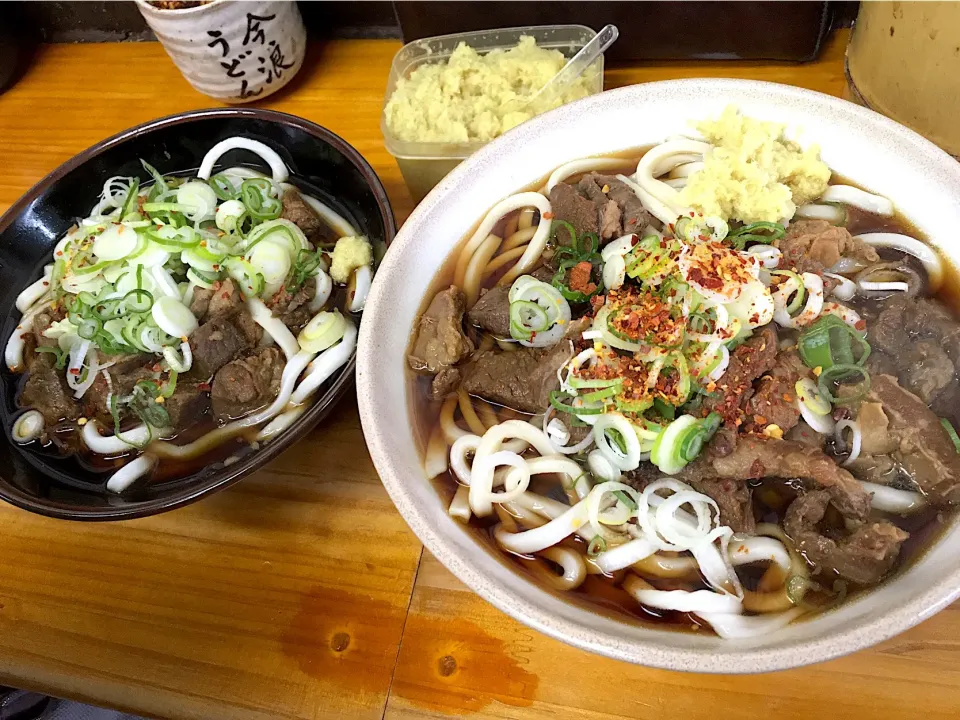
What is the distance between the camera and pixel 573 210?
1.57m

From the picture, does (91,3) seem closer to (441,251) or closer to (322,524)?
(441,251)

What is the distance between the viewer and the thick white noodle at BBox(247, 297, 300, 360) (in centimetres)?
169

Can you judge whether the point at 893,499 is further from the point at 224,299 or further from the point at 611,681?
the point at 224,299

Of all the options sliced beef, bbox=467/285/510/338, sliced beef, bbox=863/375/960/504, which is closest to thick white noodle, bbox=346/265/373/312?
sliced beef, bbox=467/285/510/338

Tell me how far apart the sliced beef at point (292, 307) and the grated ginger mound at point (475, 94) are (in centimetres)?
54

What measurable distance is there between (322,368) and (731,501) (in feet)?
3.10

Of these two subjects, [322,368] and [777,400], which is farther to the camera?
[322,368]

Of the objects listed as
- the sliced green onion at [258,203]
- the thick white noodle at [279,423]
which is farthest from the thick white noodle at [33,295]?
the thick white noodle at [279,423]

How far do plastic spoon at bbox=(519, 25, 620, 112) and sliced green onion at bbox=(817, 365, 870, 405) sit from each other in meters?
1.08

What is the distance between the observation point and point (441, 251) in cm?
156

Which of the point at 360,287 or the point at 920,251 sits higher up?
the point at 920,251

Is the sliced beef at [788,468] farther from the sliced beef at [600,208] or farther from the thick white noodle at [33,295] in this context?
the thick white noodle at [33,295]

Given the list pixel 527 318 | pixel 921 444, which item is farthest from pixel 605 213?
pixel 921 444

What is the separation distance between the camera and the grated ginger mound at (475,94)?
1892mm
